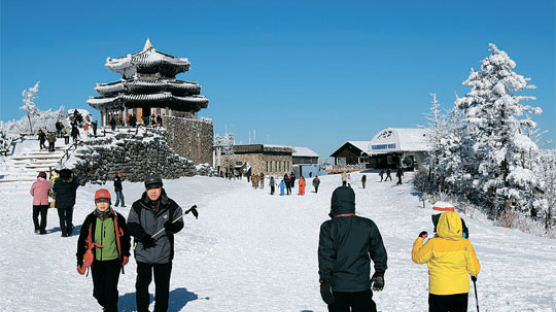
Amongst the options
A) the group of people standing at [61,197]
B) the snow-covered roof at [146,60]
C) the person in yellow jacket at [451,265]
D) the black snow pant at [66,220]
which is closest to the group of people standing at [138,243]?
the person in yellow jacket at [451,265]

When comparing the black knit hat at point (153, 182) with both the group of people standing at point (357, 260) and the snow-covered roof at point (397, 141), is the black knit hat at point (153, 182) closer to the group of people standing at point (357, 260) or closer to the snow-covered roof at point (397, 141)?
the group of people standing at point (357, 260)

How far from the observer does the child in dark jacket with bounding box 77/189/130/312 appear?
4.76m

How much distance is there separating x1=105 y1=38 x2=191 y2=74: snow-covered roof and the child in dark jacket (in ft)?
123

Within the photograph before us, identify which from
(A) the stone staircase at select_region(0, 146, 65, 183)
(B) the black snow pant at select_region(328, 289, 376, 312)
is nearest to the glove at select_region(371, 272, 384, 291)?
(B) the black snow pant at select_region(328, 289, 376, 312)

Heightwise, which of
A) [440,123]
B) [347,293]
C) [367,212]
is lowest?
[367,212]

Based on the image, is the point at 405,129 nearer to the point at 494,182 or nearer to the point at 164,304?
the point at 494,182

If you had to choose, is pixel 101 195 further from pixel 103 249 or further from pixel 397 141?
pixel 397 141

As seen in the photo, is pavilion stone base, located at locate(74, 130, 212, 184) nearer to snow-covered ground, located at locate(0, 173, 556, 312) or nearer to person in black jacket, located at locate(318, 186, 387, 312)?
snow-covered ground, located at locate(0, 173, 556, 312)

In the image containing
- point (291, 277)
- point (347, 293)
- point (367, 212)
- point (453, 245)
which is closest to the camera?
point (347, 293)

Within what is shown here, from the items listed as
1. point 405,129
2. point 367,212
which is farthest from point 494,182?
point 405,129

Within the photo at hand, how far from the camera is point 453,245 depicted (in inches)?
156

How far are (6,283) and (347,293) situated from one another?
5555 mm

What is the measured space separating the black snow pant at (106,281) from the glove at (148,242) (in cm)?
46

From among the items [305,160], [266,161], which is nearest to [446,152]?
[266,161]
